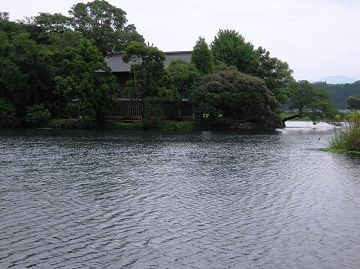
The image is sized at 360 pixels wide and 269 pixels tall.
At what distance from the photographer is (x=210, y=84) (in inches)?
1955

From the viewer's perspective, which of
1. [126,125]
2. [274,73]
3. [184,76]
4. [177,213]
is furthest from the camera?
[274,73]

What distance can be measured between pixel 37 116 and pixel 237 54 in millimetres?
30700

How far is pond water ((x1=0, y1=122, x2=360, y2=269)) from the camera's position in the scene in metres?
9.05

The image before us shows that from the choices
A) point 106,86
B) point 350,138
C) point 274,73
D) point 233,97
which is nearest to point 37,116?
point 106,86

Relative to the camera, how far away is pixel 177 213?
12.7 meters

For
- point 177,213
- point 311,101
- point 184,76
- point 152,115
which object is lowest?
point 177,213

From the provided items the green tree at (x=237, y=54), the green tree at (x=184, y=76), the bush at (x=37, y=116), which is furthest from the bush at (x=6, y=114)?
the green tree at (x=237, y=54)

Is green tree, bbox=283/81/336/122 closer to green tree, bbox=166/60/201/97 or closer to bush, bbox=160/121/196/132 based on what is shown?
green tree, bbox=166/60/201/97

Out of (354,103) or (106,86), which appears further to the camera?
(354,103)

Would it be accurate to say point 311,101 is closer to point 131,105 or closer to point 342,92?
point 131,105

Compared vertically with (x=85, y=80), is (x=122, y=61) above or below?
above

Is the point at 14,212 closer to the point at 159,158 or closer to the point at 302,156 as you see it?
the point at 159,158

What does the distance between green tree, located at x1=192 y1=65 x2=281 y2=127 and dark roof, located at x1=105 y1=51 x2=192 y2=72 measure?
7.64 m

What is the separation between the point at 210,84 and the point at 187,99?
4387 mm
